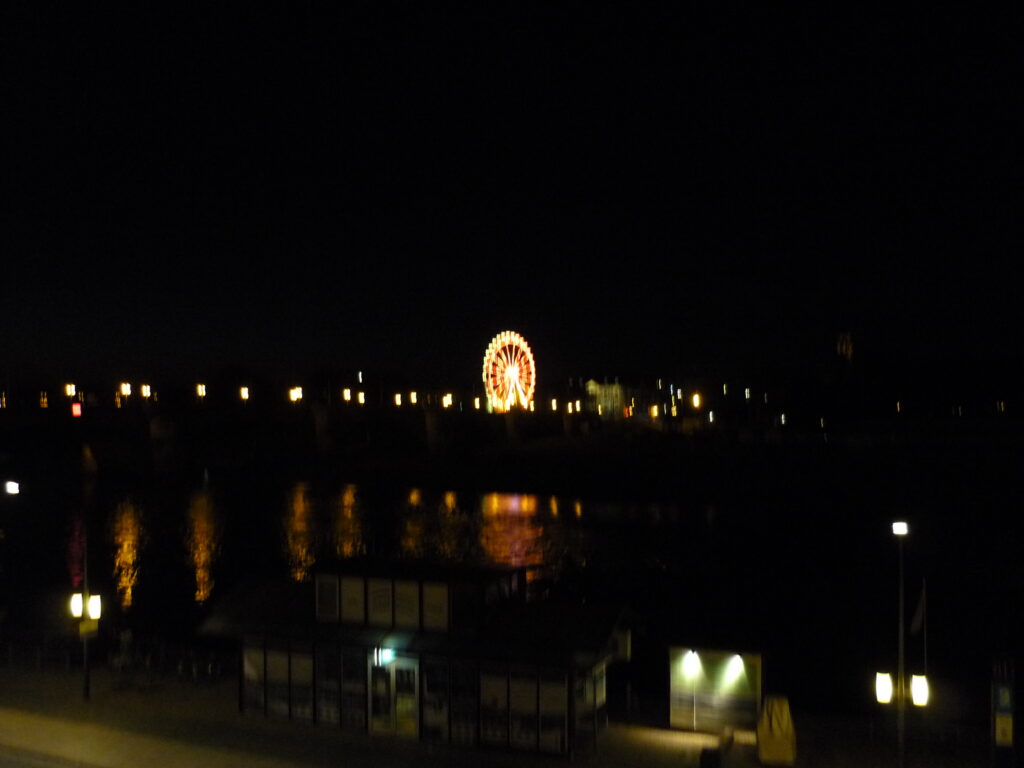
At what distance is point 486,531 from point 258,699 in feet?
117

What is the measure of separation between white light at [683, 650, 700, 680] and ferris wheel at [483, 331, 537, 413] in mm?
53900

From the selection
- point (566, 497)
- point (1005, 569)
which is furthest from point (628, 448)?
point (1005, 569)

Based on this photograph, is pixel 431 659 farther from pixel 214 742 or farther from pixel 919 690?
pixel 919 690

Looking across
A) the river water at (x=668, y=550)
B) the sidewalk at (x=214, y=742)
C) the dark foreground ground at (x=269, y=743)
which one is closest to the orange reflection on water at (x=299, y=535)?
the river water at (x=668, y=550)

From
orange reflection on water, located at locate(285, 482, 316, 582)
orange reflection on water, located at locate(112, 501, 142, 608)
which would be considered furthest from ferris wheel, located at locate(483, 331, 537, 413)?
orange reflection on water, located at locate(112, 501, 142, 608)

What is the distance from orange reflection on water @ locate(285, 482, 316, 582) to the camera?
39344 millimetres

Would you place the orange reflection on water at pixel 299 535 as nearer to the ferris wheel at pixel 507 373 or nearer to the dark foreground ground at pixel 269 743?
the ferris wheel at pixel 507 373

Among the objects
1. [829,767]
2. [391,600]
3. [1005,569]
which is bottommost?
[1005,569]

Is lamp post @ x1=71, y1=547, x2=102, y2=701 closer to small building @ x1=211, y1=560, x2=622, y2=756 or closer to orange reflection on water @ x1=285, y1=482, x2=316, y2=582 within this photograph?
small building @ x1=211, y1=560, x2=622, y2=756

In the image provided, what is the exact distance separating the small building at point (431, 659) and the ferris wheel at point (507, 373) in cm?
5372

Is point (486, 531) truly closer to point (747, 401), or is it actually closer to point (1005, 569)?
point (1005, 569)

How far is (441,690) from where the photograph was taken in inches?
439

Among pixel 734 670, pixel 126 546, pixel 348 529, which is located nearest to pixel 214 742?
pixel 734 670

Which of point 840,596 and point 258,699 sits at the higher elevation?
point 258,699
